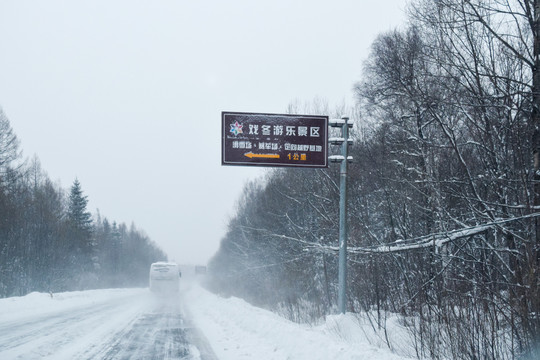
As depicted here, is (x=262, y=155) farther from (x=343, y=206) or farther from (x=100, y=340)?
(x=100, y=340)

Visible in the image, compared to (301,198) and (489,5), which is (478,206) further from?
(301,198)

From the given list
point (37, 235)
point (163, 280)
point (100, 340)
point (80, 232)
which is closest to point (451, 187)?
point (100, 340)

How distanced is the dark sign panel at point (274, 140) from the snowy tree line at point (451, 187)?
2.43 m

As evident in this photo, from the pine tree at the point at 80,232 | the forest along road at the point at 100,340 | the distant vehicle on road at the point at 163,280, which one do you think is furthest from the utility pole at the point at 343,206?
the pine tree at the point at 80,232

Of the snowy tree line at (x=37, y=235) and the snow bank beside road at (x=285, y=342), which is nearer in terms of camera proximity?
the snow bank beside road at (x=285, y=342)

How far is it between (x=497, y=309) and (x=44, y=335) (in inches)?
Answer: 429

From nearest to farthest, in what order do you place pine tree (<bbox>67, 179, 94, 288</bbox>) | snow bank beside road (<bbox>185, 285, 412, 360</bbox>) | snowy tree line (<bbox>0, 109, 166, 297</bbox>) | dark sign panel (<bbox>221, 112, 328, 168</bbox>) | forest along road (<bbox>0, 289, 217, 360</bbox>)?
snow bank beside road (<bbox>185, 285, 412, 360</bbox>) < forest along road (<bbox>0, 289, 217, 360</bbox>) < dark sign panel (<bbox>221, 112, 328, 168</bbox>) < snowy tree line (<bbox>0, 109, 166, 297</bbox>) < pine tree (<bbox>67, 179, 94, 288</bbox>)

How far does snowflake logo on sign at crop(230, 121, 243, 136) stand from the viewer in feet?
43.4

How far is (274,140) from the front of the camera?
13320 mm

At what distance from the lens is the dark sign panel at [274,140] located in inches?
520

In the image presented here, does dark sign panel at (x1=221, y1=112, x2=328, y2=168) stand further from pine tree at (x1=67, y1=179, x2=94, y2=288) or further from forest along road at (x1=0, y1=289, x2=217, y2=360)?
pine tree at (x1=67, y1=179, x2=94, y2=288)

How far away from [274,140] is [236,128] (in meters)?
1.08

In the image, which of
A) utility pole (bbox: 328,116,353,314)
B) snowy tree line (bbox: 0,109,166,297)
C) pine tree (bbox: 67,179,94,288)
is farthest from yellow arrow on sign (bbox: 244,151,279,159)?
pine tree (bbox: 67,179,94,288)

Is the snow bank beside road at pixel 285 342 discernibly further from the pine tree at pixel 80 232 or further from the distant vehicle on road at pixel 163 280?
the pine tree at pixel 80 232
